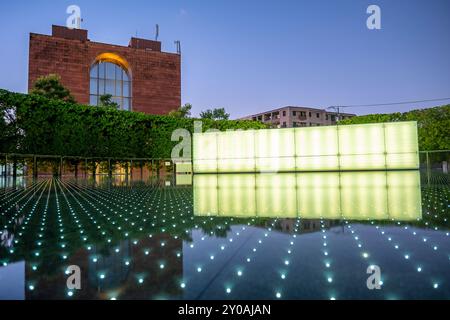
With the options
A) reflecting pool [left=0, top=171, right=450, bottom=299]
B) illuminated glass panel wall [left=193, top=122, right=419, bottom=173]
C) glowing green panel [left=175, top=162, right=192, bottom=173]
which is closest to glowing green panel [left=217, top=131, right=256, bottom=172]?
illuminated glass panel wall [left=193, top=122, right=419, bottom=173]

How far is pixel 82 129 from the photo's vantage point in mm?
17047

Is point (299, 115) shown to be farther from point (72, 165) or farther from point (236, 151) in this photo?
point (72, 165)

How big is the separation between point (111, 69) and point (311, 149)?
83.7 feet

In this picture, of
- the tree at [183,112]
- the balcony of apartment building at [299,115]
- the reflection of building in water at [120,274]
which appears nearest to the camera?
the reflection of building in water at [120,274]

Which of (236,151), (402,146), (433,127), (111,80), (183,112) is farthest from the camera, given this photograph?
(111,80)

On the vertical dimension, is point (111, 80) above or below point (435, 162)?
above

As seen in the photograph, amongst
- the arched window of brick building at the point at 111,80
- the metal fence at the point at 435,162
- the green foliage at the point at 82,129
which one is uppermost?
the arched window of brick building at the point at 111,80

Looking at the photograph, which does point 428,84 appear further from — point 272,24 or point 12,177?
point 12,177

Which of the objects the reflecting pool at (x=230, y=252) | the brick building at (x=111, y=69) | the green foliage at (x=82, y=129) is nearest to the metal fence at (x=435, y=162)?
the reflecting pool at (x=230, y=252)

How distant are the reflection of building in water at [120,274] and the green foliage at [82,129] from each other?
15.0 metres

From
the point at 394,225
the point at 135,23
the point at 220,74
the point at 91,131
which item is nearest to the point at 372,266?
the point at 394,225

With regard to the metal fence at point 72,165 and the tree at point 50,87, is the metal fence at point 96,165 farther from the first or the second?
the tree at point 50,87

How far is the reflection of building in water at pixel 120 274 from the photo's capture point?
193 centimetres

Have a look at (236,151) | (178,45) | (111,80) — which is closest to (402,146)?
(236,151)
